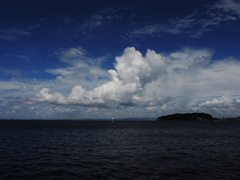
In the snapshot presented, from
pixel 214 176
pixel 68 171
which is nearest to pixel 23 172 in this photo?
pixel 68 171

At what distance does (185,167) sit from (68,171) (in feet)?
60.6

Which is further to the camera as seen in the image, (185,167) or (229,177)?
(185,167)

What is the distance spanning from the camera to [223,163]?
34.3 metres

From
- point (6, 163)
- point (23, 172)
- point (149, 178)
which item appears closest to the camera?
point (149, 178)

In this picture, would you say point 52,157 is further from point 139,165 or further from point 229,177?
point 229,177

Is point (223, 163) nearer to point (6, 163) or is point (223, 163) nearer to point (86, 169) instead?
point (86, 169)

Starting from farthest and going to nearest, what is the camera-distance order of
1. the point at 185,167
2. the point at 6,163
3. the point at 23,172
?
the point at 6,163
the point at 185,167
the point at 23,172

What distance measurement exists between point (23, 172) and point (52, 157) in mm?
10301

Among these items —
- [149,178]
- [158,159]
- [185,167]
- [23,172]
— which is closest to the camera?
[149,178]

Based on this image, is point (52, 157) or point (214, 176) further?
point (52, 157)

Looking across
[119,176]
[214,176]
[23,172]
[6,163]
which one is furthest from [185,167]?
[6,163]

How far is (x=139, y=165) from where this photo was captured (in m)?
32.6

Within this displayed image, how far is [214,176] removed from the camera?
1051 inches

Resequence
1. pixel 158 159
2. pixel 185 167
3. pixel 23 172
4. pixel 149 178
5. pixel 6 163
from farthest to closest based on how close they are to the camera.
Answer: pixel 158 159
pixel 6 163
pixel 185 167
pixel 23 172
pixel 149 178
